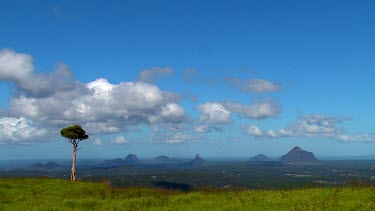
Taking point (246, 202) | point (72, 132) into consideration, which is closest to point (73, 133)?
point (72, 132)

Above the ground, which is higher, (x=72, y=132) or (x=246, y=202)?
(x=72, y=132)

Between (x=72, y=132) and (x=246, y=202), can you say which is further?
(x=72, y=132)

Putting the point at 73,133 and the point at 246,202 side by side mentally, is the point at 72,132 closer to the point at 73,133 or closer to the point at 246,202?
the point at 73,133

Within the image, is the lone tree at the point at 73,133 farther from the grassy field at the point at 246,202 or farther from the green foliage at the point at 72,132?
the grassy field at the point at 246,202

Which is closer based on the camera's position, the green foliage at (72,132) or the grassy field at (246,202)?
the grassy field at (246,202)

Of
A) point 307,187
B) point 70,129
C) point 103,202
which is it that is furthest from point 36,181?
point 307,187

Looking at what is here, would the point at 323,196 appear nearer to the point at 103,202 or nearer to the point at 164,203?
the point at 164,203

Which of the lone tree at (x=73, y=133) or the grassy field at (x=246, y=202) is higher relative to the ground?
the lone tree at (x=73, y=133)

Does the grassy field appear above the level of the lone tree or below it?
below

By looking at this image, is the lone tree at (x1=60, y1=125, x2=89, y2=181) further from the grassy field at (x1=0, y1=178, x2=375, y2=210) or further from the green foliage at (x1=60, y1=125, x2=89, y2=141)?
the grassy field at (x1=0, y1=178, x2=375, y2=210)

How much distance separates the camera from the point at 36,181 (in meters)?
45.2

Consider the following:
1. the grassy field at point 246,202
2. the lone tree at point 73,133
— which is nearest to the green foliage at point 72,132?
the lone tree at point 73,133

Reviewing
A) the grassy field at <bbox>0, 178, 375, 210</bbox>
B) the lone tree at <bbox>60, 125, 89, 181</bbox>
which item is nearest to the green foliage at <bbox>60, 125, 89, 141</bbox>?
the lone tree at <bbox>60, 125, 89, 181</bbox>

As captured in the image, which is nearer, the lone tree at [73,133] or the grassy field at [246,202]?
the grassy field at [246,202]
